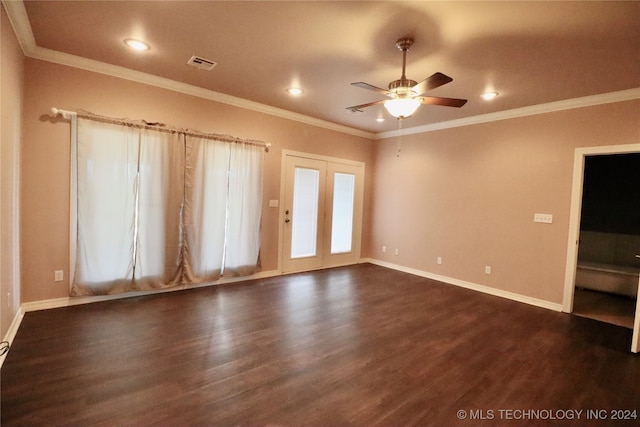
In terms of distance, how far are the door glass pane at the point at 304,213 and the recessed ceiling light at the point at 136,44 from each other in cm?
280

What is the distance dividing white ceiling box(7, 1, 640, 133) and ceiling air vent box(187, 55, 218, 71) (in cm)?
9

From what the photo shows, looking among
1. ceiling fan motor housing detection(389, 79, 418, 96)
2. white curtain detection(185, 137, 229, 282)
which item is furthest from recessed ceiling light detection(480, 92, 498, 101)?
white curtain detection(185, 137, 229, 282)

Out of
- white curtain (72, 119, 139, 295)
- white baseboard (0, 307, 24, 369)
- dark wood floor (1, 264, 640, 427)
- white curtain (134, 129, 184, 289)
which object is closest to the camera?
dark wood floor (1, 264, 640, 427)

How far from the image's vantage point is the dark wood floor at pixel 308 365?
195 cm

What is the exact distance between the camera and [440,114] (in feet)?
15.8

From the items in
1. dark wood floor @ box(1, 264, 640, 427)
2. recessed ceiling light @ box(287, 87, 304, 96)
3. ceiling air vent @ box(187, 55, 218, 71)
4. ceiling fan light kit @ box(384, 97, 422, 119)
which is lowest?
dark wood floor @ box(1, 264, 640, 427)

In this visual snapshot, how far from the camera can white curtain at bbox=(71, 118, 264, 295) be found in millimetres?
3467

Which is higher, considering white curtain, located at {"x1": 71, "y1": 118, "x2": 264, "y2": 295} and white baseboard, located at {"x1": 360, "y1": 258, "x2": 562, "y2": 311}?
white curtain, located at {"x1": 71, "y1": 118, "x2": 264, "y2": 295}

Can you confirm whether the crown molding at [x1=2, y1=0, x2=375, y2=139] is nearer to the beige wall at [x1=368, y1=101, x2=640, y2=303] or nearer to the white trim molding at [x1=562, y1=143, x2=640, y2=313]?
the beige wall at [x1=368, y1=101, x2=640, y2=303]

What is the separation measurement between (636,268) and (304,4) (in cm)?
623

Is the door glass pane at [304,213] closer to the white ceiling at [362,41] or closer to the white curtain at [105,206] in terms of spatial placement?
the white ceiling at [362,41]

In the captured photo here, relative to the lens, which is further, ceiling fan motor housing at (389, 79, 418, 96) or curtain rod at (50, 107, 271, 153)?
curtain rod at (50, 107, 271, 153)

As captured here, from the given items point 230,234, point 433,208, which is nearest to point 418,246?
point 433,208

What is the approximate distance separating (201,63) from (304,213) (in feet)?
9.60
